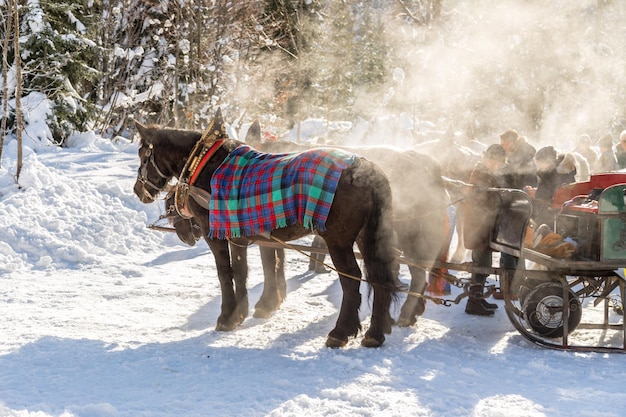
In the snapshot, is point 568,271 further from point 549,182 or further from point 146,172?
point 146,172

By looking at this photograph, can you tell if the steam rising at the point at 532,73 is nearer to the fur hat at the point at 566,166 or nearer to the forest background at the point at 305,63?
the forest background at the point at 305,63

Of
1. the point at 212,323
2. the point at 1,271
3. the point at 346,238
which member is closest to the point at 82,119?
the point at 1,271

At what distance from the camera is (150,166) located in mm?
6238

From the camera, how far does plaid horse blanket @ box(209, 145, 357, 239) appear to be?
16.8 ft

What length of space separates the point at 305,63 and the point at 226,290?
16.6 meters

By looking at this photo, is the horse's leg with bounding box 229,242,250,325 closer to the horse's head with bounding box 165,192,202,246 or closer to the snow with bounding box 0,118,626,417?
the snow with bounding box 0,118,626,417

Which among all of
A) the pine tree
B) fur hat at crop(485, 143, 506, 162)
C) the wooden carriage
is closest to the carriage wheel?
the wooden carriage

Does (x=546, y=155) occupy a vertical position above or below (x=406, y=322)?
above

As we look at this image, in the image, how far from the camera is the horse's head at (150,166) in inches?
243

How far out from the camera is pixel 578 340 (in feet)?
18.9

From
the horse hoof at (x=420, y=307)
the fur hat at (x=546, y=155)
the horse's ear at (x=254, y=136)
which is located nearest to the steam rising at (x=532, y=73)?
the fur hat at (x=546, y=155)

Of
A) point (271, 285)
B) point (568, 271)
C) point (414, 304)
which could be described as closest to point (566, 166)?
point (568, 271)

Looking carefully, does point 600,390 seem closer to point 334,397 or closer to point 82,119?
point 334,397

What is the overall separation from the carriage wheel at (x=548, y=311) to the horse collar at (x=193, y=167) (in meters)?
3.06
